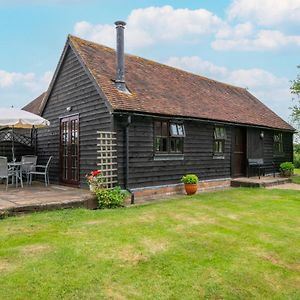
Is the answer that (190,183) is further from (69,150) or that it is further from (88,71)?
(88,71)

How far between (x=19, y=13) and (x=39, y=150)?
5965 mm

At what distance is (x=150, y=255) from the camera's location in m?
4.92

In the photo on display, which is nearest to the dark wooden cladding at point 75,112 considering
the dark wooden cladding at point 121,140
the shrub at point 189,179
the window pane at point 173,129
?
the dark wooden cladding at point 121,140

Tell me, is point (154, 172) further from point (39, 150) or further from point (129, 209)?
point (39, 150)

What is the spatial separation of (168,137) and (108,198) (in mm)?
3446

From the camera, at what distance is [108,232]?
20.0 feet

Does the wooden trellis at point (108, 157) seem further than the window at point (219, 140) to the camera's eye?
No

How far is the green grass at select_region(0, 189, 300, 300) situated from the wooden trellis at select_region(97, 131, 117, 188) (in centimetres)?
167

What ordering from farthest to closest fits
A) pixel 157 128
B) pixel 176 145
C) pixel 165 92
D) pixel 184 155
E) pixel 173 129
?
pixel 165 92, pixel 184 155, pixel 176 145, pixel 173 129, pixel 157 128

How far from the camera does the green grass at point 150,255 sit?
12.6 feet

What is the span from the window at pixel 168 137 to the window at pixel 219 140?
7.32ft

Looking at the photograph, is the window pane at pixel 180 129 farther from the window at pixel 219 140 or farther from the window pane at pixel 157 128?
the window at pixel 219 140

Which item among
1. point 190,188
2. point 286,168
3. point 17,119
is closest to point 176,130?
point 190,188

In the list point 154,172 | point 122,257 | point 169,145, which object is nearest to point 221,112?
point 169,145
